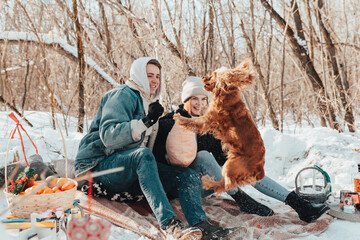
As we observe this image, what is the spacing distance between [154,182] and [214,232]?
479 mm

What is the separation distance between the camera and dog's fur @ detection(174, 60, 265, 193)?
1.95 metres

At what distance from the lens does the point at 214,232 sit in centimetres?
195

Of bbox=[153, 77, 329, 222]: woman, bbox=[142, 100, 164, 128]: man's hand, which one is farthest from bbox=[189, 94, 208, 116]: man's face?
bbox=[142, 100, 164, 128]: man's hand

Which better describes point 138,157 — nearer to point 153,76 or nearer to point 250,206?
point 153,76

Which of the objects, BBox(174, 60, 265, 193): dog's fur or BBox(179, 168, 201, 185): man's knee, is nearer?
BBox(174, 60, 265, 193): dog's fur

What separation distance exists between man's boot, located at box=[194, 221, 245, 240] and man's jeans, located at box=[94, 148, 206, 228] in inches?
1.7

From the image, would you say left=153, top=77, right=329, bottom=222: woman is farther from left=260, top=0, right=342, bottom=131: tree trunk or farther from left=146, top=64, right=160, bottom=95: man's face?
left=260, top=0, right=342, bottom=131: tree trunk

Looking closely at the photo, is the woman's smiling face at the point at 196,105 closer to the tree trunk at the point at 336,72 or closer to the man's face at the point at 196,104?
the man's face at the point at 196,104

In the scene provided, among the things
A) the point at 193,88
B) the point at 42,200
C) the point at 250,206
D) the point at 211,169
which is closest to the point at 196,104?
the point at 193,88

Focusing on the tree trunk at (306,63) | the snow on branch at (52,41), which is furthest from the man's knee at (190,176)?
the tree trunk at (306,63)

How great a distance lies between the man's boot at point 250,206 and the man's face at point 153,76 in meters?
1.10

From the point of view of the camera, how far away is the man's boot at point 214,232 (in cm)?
191

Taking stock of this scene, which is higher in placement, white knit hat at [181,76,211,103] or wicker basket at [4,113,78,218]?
white knit hat at [181,76,211,103]

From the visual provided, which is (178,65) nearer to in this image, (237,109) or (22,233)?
(237,109)
